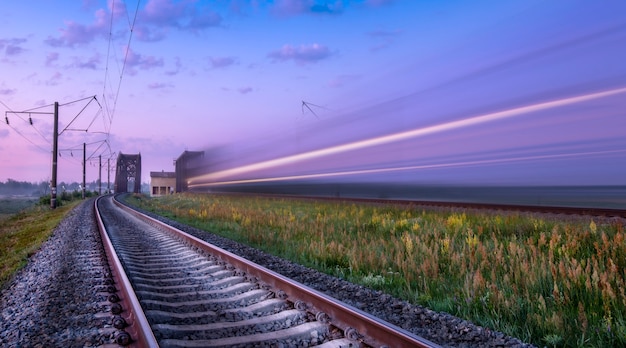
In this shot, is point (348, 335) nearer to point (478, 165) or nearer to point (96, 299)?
point (96, 299)

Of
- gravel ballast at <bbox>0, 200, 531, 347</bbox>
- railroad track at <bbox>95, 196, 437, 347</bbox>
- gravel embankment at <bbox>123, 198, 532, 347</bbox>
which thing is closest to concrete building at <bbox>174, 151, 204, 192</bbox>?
gravel ballast at <bbox>0, 200, 531, 347</bbox>

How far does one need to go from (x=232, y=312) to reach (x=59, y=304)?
2.35 metres

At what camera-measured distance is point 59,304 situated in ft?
18.4

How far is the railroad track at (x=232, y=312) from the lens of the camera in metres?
4.02

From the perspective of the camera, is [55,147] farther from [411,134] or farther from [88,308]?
[88,308]

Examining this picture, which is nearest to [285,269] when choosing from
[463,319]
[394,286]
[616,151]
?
[394,286]

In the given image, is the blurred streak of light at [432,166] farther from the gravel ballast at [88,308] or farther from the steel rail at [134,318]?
the steel rail at [134,318]

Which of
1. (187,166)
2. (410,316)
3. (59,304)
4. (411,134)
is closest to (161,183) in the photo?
(187,166)

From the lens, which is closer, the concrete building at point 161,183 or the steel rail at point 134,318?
the steel rail at point 134,318

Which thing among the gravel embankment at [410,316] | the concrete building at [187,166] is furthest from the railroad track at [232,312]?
the concrete building at [187,166]

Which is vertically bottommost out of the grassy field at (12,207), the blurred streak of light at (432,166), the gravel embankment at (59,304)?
the grassy field at (12,207)

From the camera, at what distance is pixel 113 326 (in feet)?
14.8

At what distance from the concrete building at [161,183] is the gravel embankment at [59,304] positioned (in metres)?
87.2

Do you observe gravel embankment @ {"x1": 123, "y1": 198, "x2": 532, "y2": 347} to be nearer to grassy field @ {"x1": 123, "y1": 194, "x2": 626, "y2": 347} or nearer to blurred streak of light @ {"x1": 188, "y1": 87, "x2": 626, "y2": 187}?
grassy field @ {"x1": 123, "y1": 194, "x2": 626, "y2": 347}
